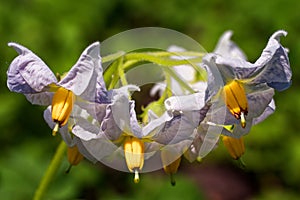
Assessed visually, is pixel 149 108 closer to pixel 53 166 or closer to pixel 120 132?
pixel 120 132

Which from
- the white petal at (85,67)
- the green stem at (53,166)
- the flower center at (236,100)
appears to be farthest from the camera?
the green stem at (53,166)

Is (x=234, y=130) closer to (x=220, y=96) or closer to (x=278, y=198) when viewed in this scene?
(x=220, y=96)

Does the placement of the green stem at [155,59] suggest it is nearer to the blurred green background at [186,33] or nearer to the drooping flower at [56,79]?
the drooping flower at [56,79]

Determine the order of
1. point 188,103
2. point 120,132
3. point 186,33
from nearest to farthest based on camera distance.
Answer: point 188,103 < point 120,132 < point 186,33

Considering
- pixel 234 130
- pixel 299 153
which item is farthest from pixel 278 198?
pixel 234 130

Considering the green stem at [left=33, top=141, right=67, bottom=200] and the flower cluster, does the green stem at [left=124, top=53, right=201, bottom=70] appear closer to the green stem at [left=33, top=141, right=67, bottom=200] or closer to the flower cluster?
the flower cluster

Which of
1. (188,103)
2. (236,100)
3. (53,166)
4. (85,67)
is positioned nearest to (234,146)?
(236,100)

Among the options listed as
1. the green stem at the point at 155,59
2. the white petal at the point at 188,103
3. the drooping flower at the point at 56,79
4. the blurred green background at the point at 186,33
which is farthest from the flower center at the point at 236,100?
the blurred green background at the point at 186,33
